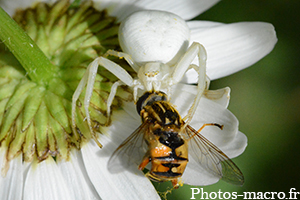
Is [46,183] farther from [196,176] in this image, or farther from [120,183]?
[196,176]

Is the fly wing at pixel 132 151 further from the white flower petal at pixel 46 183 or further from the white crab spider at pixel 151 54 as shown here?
the white flower petal at pixel 46 183

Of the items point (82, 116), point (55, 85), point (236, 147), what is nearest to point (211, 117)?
point (236, 147)

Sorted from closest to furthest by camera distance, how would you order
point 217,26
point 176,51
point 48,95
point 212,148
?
point 212,148
point 176,51
point 48,95
point 217,26

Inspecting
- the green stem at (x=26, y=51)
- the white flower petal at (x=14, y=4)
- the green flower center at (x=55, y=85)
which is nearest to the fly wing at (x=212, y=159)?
the green flower center at (x=55, y=85)

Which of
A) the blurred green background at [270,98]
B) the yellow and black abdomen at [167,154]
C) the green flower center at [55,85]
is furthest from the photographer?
the blurred green background at [270,98]

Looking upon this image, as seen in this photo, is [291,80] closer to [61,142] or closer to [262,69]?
[262,69]

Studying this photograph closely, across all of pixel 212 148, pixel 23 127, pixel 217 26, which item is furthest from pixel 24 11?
pixel 212 148
